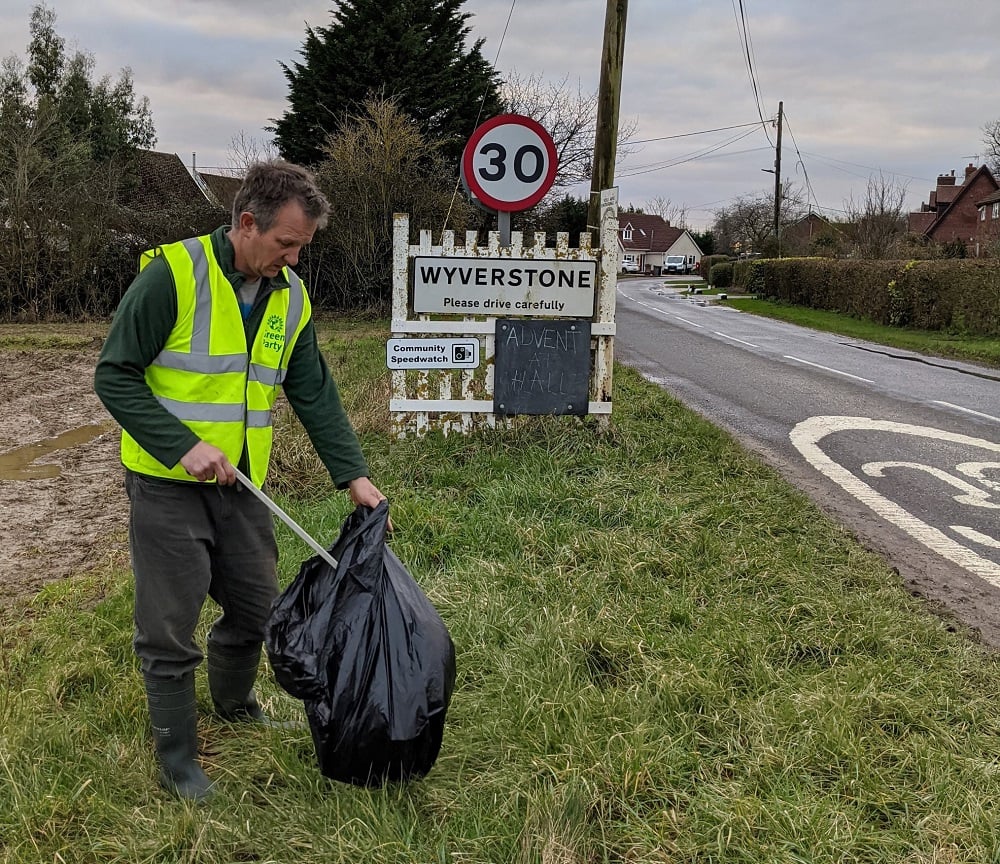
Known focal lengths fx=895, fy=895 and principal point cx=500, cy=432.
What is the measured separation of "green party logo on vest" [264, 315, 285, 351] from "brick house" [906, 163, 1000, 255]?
56.5 meters

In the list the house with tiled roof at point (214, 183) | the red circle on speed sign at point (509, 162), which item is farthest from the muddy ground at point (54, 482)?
the house with tiled roof at point (214, 183)

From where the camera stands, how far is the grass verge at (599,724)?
234 cm

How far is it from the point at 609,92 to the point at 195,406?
688 cm

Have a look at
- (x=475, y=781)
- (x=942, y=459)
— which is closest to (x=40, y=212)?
(x=942, y=459)

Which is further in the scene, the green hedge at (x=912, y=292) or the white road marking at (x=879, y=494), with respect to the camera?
the green hedge at (x=912, y=292)

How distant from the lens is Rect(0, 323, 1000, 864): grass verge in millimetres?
2342

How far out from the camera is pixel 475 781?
8.47ft

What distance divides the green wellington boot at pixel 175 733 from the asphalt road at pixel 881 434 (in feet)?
10.3

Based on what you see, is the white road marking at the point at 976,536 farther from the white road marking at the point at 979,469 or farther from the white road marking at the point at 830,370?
the white road marking at the point at 830,370

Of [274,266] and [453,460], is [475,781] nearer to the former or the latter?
[274,266]

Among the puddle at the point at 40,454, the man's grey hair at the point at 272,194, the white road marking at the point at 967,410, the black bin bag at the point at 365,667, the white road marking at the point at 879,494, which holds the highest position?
the man's grey hair at the point at 272,194

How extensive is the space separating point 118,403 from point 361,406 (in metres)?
5.66

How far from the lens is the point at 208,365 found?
2.54 m

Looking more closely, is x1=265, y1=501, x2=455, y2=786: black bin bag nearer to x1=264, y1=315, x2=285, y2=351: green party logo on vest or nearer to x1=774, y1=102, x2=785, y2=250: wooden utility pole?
x1=264, y1=315, x2=285, y2=351: green party logo on vest
